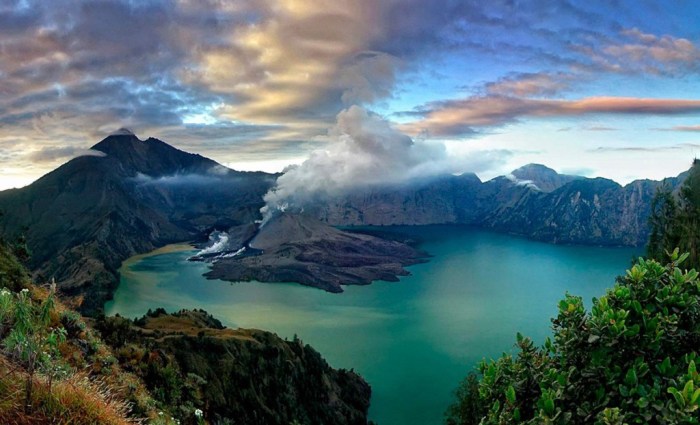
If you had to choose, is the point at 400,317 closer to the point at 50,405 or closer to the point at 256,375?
the point at 256,375

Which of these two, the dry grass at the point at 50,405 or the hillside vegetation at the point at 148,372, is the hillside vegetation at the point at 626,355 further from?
the hillside vegetation at the point at 148,372

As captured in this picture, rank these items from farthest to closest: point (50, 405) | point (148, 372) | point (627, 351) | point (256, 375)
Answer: point (256, 375) < point (148, 372) < point (627, 351) < point (50, 405)

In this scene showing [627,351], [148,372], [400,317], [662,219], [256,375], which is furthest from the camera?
[400,317]

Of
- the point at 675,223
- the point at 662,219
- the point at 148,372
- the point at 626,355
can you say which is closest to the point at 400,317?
the point at 662,219

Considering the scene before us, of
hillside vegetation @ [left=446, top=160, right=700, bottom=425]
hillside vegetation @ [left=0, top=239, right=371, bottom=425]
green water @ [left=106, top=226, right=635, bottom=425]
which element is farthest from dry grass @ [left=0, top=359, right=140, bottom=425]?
green water @ [left=106, top=226, right=635, bottom=425]

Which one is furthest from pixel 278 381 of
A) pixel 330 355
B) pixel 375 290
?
pixel 375 290

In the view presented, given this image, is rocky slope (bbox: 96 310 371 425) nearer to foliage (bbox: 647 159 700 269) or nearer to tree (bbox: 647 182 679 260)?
foliage (bbox: 647 159 700 269)

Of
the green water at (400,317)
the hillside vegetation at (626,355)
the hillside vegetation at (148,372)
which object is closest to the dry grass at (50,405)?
the hillside vegetation at (148,372)
